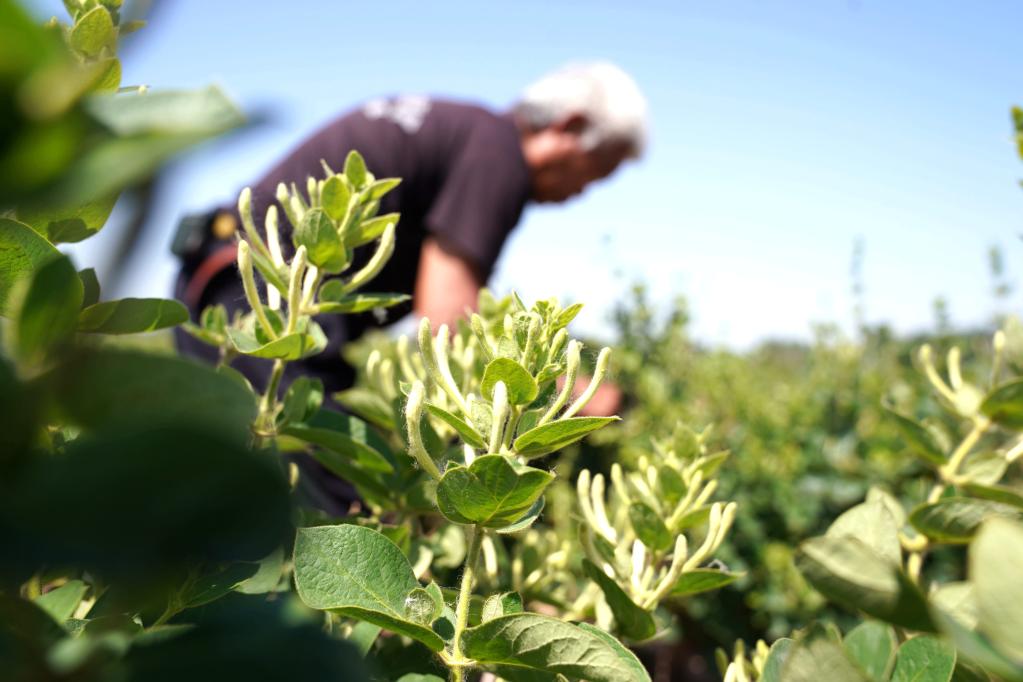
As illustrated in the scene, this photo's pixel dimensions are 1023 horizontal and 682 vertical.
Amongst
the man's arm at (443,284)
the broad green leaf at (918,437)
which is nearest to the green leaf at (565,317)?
the broad green leaf at (918,437)

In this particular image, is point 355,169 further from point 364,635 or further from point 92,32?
point 364,635

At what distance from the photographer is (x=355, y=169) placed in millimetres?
Result: 798

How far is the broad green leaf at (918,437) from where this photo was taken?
1.00 m

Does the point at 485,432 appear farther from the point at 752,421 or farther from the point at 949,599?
the point at 752,421

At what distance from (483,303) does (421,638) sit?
582 mm

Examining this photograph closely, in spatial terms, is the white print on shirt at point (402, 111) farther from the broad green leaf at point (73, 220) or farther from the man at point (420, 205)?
the broad green leaf at point (73, 220)

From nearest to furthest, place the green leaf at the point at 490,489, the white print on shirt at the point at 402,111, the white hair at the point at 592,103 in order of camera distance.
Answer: the green leaf at the point at 490,489, the white print on shirt at the point at 402,111, the white hair at the point at 592,103

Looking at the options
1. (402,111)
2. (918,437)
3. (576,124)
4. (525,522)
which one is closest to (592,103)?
(576,124)

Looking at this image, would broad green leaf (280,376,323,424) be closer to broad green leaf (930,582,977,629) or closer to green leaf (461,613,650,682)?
green leaf (461,613,650,682)

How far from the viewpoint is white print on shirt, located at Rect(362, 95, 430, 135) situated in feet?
7.43

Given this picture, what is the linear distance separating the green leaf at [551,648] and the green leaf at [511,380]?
0.17 metres

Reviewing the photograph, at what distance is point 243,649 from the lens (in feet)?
0.93

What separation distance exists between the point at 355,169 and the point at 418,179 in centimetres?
154

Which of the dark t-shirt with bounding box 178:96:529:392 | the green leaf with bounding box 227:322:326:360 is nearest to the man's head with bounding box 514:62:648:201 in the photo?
the dark t-shirt with bounding box 178:96:529:392
